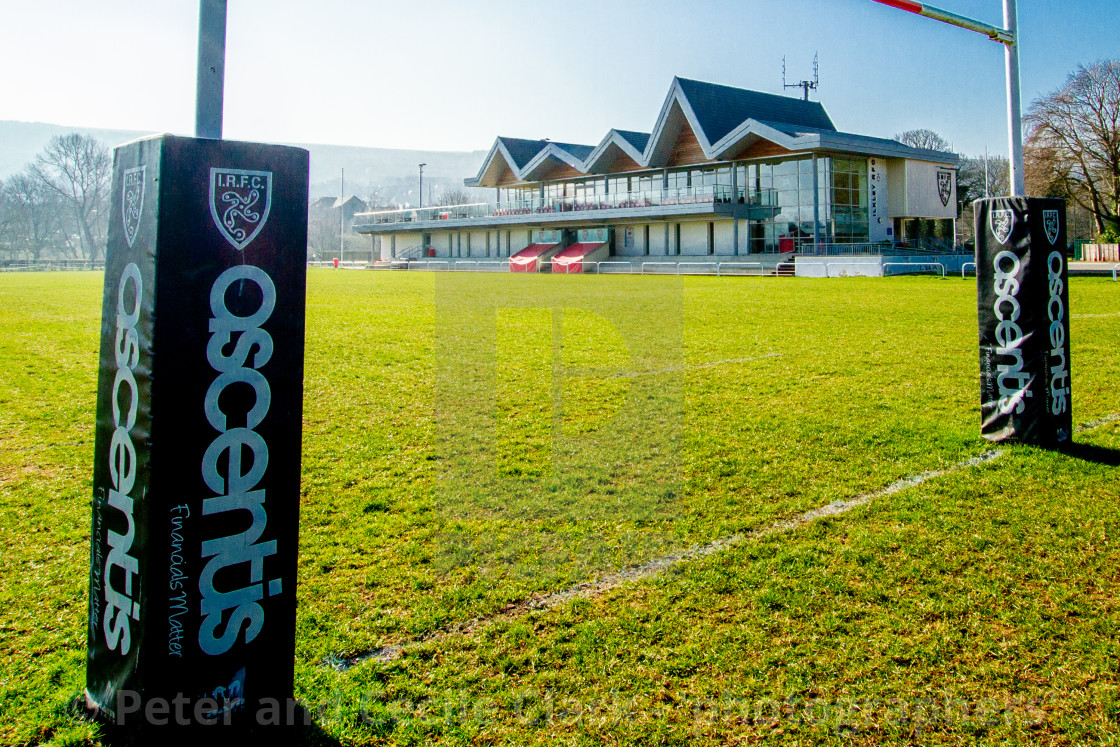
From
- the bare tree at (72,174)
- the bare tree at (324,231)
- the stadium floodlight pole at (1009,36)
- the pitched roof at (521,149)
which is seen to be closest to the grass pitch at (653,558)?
the stadium floodlight pole at (1009,36)

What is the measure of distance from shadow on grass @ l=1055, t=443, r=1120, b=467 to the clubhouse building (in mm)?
38361

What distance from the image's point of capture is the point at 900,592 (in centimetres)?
363

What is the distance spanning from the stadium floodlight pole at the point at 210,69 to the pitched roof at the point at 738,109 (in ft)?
156

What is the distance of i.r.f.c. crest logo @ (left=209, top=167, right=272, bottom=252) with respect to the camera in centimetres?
229

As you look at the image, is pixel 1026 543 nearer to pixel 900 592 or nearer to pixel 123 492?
pixel 900 592

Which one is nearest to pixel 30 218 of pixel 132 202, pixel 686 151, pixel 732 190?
pixel 686 151

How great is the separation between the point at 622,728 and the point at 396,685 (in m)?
0.85

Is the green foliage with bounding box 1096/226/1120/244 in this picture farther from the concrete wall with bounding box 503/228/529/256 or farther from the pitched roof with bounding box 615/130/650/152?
the concrete wall with bounding box 503/228/529/256

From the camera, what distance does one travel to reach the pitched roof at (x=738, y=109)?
159 feet

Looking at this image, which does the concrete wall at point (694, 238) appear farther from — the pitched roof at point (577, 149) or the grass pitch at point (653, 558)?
the grass pitch at point (653, 558)

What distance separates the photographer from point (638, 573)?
3.94 metres

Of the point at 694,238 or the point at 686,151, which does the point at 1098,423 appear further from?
the point at 686,151

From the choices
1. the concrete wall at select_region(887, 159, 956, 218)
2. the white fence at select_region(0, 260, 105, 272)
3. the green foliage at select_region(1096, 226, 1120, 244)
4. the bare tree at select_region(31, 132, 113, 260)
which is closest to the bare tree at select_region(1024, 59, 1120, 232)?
the green foliage at select_region(1096, 226, 1120, 244)

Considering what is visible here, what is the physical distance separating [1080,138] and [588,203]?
108 ft
